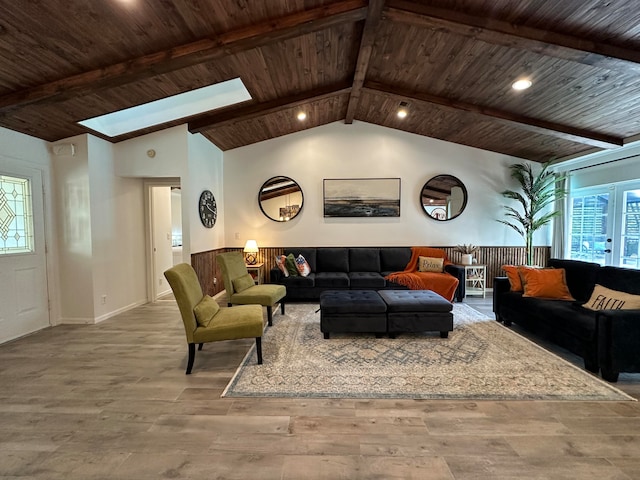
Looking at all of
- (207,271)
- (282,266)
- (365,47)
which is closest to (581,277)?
(365,47)

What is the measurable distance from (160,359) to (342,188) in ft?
13.8

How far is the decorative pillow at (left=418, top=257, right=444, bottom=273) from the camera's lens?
531 centimetres

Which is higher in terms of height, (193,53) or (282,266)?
(193,53)

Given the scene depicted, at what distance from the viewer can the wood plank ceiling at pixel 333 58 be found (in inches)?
97.7

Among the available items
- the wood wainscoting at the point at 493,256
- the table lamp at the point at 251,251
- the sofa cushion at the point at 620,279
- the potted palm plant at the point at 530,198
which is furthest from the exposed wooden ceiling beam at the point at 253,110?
the sofa cushion at the point at 620,279

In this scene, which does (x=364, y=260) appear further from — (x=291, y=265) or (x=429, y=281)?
(x=291, y=265)

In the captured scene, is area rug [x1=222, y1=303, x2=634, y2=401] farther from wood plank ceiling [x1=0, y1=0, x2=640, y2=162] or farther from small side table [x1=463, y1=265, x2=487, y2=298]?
Result: wood plank ceiling [x1=0, y1=0, x2=640, y2=162]

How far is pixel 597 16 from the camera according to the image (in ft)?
8.27

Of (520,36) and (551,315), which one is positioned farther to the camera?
(551,315)

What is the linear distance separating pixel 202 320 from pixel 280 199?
141 inches

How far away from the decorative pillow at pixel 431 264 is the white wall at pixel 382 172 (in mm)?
595

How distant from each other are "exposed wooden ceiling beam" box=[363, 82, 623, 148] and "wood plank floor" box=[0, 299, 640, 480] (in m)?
3.43

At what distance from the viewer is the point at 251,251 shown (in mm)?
5574

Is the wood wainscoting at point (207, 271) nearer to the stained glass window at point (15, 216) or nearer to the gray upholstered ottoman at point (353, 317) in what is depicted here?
the stained glass window at point (15, 216)
